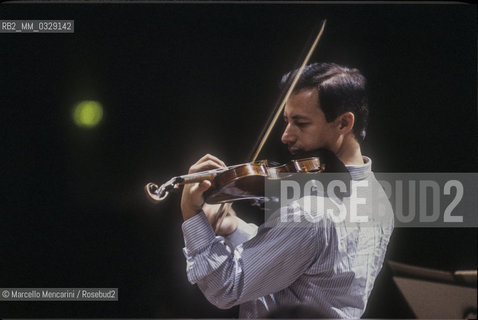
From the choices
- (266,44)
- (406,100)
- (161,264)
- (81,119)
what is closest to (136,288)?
(161,264)

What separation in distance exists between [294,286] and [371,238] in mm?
400

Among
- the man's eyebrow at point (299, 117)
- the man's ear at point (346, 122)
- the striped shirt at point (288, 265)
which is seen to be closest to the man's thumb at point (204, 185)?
the striped shirt at point (288, 265)

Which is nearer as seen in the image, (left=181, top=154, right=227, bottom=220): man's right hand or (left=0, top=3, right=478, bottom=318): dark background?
(left=181, top=154, right=227, bottom=220): man's right hand

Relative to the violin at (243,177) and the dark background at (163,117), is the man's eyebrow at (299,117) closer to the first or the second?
the violin at (243,177)

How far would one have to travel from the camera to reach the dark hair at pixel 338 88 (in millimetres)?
2107

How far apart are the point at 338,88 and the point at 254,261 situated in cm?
83

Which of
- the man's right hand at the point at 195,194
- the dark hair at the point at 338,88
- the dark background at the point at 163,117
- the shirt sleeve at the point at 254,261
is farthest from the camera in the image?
the dark background at the point at 163,117

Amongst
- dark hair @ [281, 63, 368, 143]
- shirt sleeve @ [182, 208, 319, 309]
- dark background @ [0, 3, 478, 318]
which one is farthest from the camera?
dark background @ [0, 3, 478, 318]

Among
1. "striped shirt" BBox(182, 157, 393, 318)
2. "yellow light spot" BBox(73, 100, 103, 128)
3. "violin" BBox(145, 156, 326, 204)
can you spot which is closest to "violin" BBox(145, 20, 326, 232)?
"violin" BBox(145, 156, 326, 204)

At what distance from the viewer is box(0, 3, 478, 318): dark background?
7.41ft

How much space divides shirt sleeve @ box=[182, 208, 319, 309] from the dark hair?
53 centimetres

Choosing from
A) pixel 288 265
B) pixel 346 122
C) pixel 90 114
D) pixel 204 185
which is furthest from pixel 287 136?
pixel 90 114

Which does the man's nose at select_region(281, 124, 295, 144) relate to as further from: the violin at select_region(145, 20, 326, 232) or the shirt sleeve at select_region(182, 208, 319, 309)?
the shirt sleeve at select_region(182, 208, 319, 309)

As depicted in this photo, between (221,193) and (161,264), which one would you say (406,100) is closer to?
(221,193)
